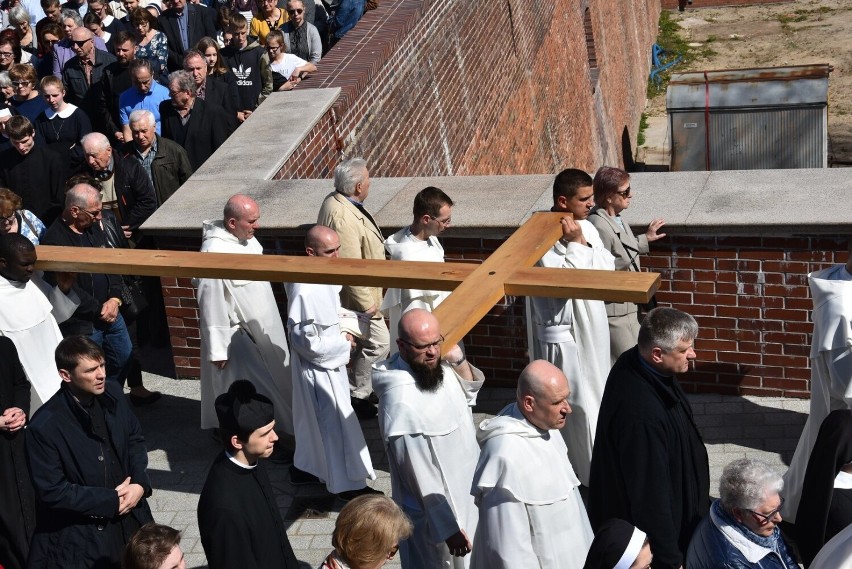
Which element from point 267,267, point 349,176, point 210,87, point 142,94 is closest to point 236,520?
point 267,267

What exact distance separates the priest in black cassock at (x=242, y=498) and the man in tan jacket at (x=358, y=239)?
2.32 meters

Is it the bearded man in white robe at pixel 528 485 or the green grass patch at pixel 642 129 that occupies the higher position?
the bearded man in white robe at pixel 528 485

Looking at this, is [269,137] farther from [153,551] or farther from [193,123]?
Result: [153,551]

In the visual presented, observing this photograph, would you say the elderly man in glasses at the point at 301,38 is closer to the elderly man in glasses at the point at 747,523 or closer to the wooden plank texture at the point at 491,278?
the wooden plank texture at the point at 491,278

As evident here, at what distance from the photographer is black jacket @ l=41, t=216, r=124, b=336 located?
24.9ft

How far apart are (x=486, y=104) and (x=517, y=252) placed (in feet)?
25.5

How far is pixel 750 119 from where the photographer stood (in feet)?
64.5

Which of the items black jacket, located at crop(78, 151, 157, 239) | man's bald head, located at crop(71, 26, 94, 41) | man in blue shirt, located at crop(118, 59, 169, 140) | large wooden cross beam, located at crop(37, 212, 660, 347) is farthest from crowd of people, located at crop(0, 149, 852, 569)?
man's bald head, located at crop(71, 26, 94, 41)

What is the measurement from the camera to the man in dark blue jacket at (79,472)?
5.41 metres

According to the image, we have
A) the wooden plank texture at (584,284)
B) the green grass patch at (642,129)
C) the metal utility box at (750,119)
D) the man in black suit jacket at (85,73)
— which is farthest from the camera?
the green grass patch at (642,129)

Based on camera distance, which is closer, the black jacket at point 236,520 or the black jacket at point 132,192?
the black jacket at point 236,520

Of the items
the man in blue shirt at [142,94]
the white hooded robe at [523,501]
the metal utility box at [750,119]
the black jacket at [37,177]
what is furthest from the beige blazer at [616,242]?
the metal utility box at [750,119]

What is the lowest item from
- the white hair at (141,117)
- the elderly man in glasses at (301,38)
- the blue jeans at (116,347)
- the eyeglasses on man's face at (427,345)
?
the blue jeans at (116,347)

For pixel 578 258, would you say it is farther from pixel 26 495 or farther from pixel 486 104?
pixel 486 104
